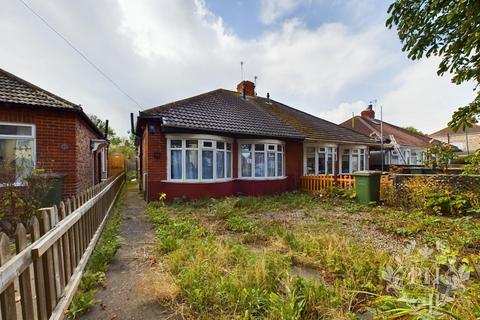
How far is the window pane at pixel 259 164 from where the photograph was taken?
Answer: 12.2 m

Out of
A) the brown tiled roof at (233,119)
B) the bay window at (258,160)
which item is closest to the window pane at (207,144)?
the brown tiled roof at (233,119)

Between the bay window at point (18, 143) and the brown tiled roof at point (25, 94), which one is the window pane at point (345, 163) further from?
the bay window at point (18, 143)

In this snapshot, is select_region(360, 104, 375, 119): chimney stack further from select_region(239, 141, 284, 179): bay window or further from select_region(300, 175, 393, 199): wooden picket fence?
select_region(239, 141, 284, 179): bay window

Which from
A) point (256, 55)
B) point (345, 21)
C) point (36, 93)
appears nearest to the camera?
point (36, 93)

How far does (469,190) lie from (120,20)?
13857 mm

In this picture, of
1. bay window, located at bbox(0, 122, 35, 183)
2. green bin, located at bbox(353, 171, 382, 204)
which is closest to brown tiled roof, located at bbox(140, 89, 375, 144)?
bay window, located at bbox(0, 122, 35, 183)

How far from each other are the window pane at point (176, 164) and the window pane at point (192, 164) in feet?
0.96

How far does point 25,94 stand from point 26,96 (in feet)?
0.56

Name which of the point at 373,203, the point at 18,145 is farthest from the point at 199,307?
the point at 373,203

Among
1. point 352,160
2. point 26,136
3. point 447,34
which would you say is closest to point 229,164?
point 26,136

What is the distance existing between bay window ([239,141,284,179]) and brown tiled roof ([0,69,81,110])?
7.20 m

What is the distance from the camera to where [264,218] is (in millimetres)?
7180

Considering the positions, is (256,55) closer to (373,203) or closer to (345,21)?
(345,21)

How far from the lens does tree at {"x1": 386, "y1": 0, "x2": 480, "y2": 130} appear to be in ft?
9.07
